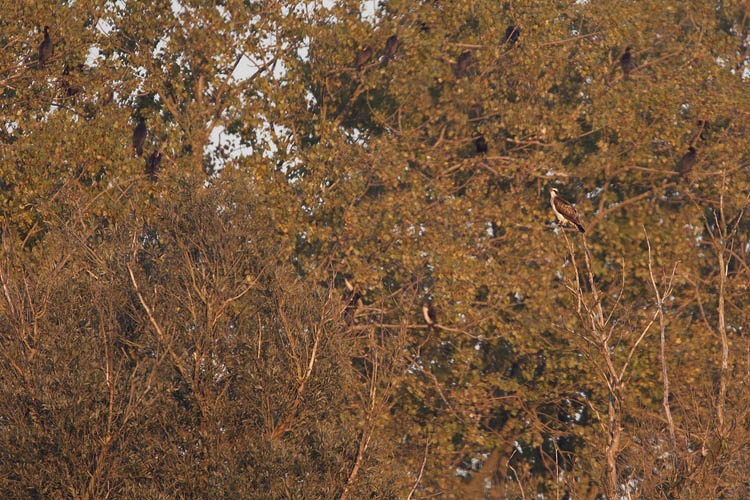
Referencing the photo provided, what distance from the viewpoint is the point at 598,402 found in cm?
2739

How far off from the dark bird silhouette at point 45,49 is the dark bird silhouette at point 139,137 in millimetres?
2602

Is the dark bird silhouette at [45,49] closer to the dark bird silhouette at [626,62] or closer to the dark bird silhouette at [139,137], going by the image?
the dark bird silhouette at [139,137]

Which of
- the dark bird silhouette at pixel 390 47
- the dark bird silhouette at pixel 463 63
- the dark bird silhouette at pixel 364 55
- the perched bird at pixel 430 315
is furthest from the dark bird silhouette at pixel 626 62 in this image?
the perched bird at pixel 430 315

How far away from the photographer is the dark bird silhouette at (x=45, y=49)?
23719 mm

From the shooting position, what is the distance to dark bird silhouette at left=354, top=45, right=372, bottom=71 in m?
26.2

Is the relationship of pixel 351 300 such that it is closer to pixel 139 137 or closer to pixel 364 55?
pixel 364 55

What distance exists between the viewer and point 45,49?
78.4 ft

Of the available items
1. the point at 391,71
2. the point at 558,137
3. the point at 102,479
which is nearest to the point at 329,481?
the point at 102,479

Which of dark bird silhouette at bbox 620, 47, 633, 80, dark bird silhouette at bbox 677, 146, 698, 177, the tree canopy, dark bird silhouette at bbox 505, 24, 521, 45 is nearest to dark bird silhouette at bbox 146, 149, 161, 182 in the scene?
the tree canopy

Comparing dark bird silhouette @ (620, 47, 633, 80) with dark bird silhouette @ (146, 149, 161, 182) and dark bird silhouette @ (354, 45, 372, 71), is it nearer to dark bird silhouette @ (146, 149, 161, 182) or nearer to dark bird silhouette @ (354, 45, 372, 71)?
dark bird silhouette @ (354, 45, 372, 71)

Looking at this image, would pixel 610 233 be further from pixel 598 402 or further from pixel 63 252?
pixel 63 252

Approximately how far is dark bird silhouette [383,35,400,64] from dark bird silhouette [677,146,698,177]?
7993mm

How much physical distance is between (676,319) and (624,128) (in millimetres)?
4949

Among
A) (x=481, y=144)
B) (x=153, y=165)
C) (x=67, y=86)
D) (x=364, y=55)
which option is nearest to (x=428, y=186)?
(x=481, y=144)
